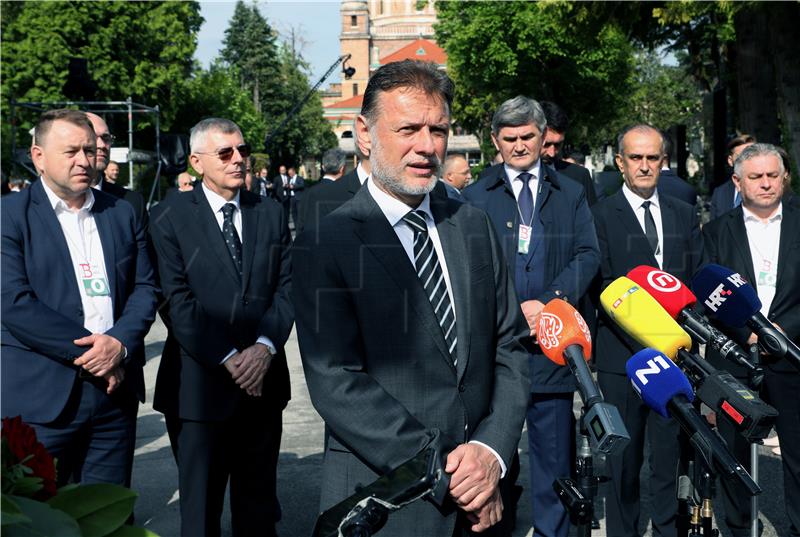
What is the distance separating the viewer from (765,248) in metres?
5.48

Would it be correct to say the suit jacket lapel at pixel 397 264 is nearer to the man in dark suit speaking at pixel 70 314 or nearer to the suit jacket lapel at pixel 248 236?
the man in dark suit speaking at pixel 70 314

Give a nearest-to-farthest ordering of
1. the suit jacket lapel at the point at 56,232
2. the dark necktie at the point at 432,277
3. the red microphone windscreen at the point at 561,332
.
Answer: the dark necktie at the point at 432,277
the red microphone windscreen at the point at 561,332
the suit jacket lapel at the point at 56,232

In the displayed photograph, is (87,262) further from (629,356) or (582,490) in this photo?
(629,356)

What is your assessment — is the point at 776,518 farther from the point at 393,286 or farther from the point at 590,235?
the point at 393,286

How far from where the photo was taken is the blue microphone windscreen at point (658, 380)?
2828 millimetres

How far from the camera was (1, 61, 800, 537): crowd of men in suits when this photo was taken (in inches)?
119

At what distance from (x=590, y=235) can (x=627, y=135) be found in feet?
2.52

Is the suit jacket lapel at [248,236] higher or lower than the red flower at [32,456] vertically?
higher

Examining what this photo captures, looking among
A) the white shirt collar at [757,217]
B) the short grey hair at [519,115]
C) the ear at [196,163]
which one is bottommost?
the white shirt collar at [757,217]

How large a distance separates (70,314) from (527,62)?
155ft

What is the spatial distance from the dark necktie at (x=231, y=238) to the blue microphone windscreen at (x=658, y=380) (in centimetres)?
282

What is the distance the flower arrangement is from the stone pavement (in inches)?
162

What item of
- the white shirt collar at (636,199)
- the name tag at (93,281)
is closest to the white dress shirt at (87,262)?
the name tag at (93,281)

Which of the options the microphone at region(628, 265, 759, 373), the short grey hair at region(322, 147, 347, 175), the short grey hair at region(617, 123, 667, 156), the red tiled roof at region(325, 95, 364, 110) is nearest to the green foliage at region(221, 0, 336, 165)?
the red tiled roof at region(325, 95, 364, 110)
